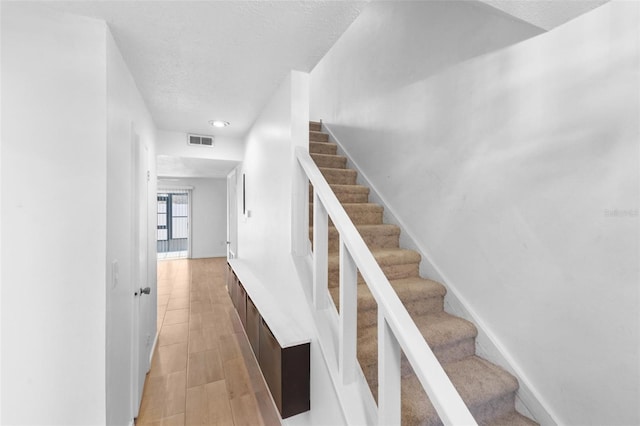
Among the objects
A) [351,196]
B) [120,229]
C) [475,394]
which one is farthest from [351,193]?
[120,229]

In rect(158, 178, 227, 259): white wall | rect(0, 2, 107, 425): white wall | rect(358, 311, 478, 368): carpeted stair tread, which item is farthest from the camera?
rect(158, 178, 227, 259): white wall

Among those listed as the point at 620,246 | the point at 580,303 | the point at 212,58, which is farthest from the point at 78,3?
the point at 580,303

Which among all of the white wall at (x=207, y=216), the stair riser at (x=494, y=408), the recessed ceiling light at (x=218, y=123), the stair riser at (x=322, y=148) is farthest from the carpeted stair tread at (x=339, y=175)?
the white wall at (x=207, y=216)

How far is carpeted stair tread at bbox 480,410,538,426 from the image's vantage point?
5.06 ft

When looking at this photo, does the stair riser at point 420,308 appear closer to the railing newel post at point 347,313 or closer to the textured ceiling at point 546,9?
the railing newel post at point 347,313

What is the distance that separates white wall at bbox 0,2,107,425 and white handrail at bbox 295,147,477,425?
46.1 inches

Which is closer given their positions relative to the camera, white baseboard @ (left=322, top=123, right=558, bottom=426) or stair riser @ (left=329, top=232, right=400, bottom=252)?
white baseboard @ (left=322, top=123, right=558, bottom=426)

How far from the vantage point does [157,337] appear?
3.12 m

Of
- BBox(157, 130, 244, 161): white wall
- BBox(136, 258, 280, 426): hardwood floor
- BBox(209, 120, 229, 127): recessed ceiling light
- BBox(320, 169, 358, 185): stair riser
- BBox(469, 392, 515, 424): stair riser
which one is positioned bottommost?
BBox(136, 258, 280, 426): hardwood floor

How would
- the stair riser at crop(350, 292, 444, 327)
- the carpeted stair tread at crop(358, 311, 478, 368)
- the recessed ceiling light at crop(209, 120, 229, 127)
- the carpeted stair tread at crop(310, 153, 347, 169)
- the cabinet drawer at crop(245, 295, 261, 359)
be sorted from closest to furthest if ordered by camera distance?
the carpeted stair tread at crop(358, 311, 478, 368)
the stair riser at crop(350, 292, 444, 327)
the cabinet drawer at crop(245, 295, 261, 359)
the recessed ceiling light at crop(209, 120, 229, 127)
the carpeted stair tread at crop(310, 153, 347, 169)

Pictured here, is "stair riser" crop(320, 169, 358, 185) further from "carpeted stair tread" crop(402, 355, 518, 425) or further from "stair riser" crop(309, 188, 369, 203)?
"carpeted stair tread" crop(402, 355, 518, 425)

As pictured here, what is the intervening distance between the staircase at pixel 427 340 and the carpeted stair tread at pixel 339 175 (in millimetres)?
576

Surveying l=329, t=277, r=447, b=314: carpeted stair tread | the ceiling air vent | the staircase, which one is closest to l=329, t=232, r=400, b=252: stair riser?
the staircase

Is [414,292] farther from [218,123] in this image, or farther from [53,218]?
[218,123]
